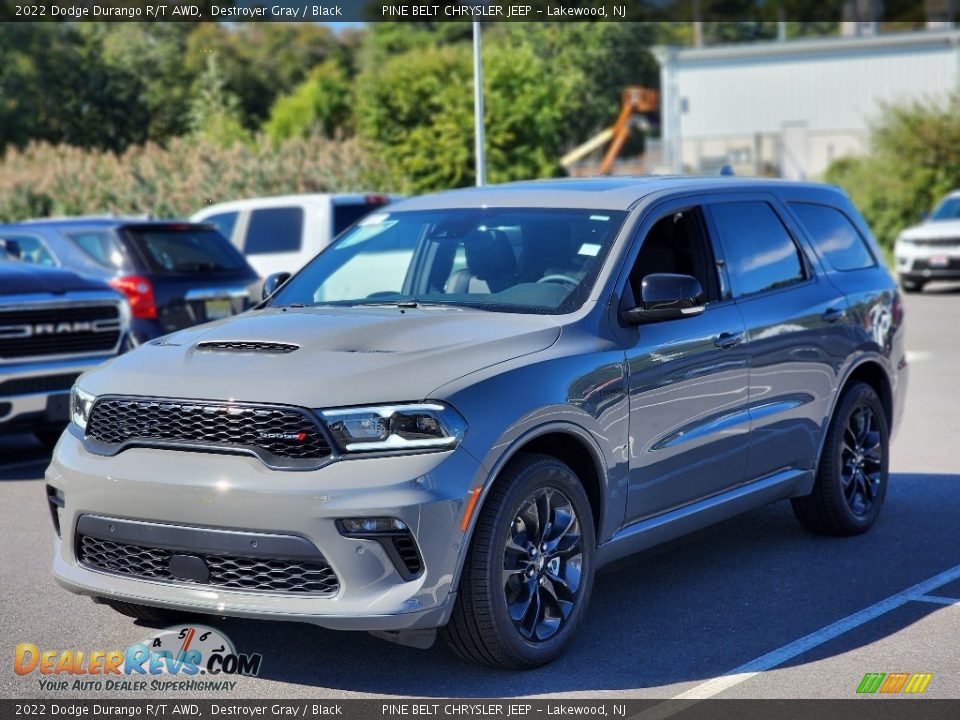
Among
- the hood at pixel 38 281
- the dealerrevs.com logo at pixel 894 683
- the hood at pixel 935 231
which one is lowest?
the hood at pixel 935 231

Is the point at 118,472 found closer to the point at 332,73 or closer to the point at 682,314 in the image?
the point at 682,314

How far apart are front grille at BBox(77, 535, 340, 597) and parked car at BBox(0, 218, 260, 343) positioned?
7.36 meters

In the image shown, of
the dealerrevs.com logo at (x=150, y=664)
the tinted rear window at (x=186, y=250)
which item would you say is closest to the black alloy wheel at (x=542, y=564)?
the dealerrevs.com logo at (x=150, y=664)

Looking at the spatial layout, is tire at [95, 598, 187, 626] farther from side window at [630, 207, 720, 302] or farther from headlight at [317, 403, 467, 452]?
side window at [630, 207, 720, 302]

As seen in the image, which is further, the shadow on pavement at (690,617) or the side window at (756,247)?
the side window at (756,247)

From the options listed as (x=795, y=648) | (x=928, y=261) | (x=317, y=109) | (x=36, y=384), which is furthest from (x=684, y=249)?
(x=317, y=109)

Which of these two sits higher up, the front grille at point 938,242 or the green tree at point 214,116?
the green tree at point 214,116

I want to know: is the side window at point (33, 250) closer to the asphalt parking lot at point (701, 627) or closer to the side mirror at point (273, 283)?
the asphalt parking lot at point (701, 627)

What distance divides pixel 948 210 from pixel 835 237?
1946 centimetres

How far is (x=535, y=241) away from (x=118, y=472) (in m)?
2.09

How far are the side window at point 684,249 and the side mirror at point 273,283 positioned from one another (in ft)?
5.82

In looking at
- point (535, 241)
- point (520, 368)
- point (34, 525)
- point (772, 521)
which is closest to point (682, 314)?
point (535, 241)

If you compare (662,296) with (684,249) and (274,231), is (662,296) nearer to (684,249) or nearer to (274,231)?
(684,249)

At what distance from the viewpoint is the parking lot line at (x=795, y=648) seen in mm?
4734
